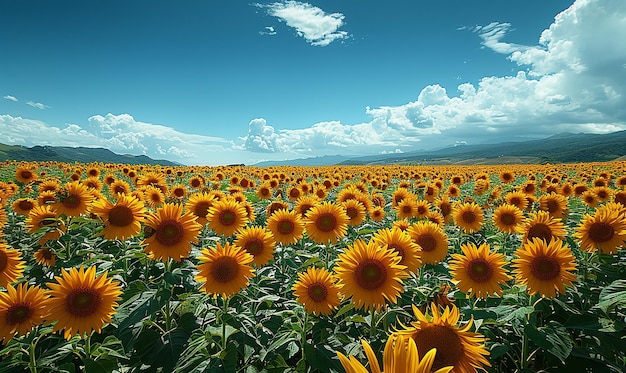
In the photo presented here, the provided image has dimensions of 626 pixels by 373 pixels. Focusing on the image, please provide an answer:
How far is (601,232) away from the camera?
4.49m

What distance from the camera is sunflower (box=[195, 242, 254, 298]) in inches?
131

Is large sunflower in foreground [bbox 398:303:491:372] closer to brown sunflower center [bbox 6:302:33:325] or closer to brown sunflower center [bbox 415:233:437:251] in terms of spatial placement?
brown sunflower center [bbox 415:233:437:251]

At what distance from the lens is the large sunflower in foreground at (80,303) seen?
296 centimetres

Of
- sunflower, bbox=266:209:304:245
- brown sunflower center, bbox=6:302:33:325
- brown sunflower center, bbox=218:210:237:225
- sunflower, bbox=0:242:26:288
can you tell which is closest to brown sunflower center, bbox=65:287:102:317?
brown sunflower center, bbox=6:302:33:325

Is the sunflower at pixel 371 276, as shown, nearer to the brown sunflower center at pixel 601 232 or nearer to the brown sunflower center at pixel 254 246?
the brown sunflower center at pixel 254 246

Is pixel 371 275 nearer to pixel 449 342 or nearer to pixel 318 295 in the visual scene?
pixel 318 295

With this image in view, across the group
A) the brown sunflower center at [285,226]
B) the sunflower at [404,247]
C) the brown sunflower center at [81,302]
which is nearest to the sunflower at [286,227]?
the brown sunflower center at [285,226]

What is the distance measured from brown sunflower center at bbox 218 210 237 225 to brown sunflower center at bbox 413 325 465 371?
12.8 feet

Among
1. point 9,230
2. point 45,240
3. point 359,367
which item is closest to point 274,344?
point 359,367

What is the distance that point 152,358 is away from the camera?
10.1ft

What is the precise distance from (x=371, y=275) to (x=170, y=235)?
A: 2179 mm

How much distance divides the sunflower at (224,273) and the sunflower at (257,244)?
1.07 meters

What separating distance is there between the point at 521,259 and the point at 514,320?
713 mm

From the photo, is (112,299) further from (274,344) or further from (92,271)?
(274,344)
